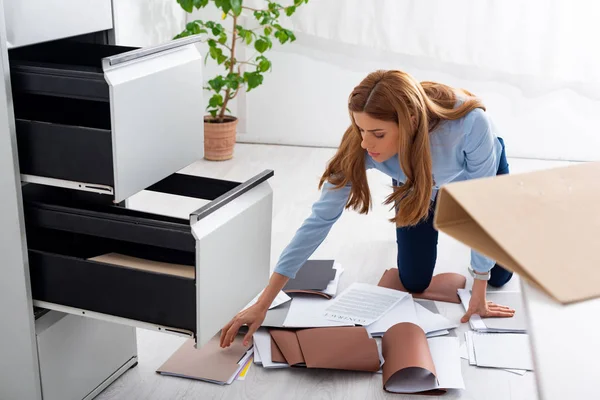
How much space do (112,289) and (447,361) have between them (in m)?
0.94

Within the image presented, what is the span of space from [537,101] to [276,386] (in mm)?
2457

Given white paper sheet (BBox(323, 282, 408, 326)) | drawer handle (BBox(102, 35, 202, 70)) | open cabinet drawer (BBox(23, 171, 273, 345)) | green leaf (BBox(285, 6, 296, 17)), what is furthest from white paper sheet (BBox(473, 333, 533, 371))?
green leaf (BBox(285, 6, 296, 17))

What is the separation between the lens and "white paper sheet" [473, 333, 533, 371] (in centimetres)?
207

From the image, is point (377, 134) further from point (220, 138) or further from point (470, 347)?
point (220, 138)

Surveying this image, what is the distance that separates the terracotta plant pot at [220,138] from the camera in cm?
372

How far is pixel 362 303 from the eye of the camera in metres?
2.35

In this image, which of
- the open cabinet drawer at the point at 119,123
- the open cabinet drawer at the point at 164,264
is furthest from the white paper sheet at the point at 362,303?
the open cabinet drawer at the point at 119,123

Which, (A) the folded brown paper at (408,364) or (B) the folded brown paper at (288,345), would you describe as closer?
(A) the folded brown paper at (408,364)

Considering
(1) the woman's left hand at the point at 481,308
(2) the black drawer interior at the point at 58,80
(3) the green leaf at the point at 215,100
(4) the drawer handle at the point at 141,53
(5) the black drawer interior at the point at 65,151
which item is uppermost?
(4) the drawer handle at the point at 141,53

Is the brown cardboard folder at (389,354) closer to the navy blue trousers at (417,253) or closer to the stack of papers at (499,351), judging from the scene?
the stack of papers at (499,351)

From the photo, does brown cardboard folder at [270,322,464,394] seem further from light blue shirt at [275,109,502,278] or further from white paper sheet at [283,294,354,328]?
light blue shirt at [275,109,502,278]

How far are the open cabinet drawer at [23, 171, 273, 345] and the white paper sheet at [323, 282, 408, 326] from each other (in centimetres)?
56

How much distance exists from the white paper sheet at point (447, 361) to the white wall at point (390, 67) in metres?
2.01

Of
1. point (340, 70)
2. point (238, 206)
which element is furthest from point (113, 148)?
point (340, 70)
